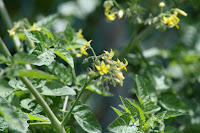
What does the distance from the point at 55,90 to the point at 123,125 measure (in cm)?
22

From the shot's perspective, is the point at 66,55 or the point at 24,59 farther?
the point at 66,55

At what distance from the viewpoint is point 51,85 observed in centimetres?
74

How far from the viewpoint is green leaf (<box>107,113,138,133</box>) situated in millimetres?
654

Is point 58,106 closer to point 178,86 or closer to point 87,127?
point 87,127

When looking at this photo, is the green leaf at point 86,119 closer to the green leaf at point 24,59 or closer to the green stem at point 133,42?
the green leaf at point 24,59

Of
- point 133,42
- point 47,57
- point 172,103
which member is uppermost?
point 47,57

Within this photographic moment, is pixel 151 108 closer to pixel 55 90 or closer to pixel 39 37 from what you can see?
pixel 55 90

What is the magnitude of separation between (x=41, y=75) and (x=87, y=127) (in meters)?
0.25

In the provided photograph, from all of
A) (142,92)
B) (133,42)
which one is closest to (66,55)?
(142,92)

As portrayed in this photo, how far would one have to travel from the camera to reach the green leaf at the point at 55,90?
71 centimetres

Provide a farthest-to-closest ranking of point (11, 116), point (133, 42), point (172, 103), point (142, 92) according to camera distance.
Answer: point (133, 42)
point (172, 103)
point (142, 92)
point (11, 116)

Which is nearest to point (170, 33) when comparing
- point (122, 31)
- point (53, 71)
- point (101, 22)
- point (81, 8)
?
point (122, 31)

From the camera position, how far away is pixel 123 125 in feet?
2.19

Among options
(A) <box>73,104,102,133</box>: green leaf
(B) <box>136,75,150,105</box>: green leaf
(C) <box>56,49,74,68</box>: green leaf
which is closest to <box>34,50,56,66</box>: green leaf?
(C) <box>56,49,74,68</box>: green leaf
